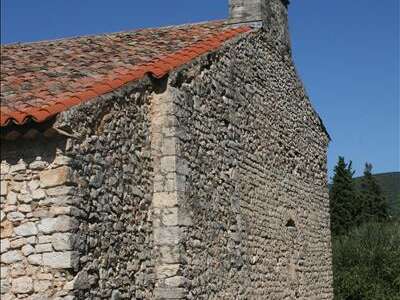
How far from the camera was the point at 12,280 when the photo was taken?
6852 mm

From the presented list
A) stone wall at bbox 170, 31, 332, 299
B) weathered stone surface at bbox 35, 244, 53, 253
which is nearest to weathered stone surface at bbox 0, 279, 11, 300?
weathered stone surface at bbox 35, 244, 53, 253

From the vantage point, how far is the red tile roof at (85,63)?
725 centimetres

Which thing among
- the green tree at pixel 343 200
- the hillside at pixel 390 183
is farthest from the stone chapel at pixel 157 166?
the hillside at pixel 390 183

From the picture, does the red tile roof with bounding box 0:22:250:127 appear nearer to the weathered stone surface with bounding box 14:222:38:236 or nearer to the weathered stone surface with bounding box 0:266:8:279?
the weathered stone surface with bounding box 14:222:38:236

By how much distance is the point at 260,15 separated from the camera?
1252 centimetres

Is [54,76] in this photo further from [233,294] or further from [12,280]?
[233,294]

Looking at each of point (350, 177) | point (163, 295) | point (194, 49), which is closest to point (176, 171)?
point (163, 295)

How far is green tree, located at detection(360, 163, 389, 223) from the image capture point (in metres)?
35.4

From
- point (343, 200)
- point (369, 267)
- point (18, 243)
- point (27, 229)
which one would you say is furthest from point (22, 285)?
point (343, 200)

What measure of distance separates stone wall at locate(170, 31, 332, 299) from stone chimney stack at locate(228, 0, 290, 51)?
308 mm

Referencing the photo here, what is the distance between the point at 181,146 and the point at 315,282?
656 centimetres

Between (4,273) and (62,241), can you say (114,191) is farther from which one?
(4,273)

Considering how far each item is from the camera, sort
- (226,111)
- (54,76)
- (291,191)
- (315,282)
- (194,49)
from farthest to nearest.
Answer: (315,282)
(291,191)
(226,111)
(194,49)
(54,76)

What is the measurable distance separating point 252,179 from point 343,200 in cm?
2540
